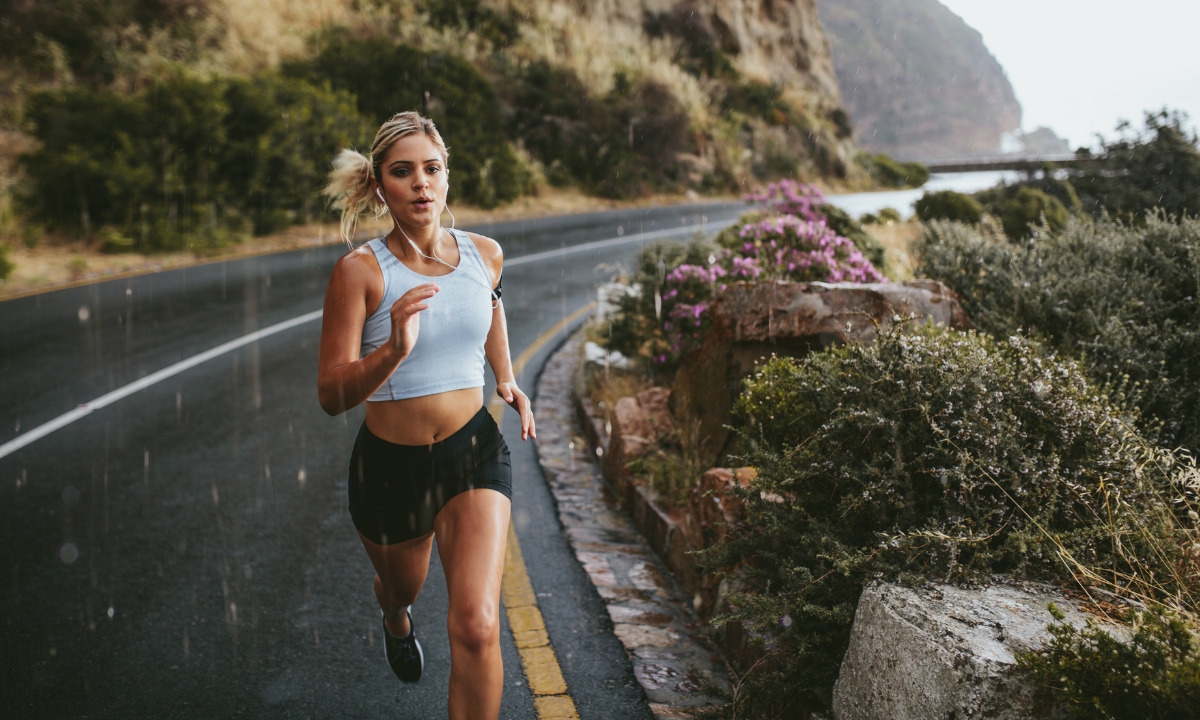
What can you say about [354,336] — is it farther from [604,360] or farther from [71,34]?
[71,34]

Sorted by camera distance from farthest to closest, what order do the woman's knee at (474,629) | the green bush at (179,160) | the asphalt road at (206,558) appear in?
the green bush at (179,160)
the asphalt road at (206,558)
the woman's knee at (474,629)

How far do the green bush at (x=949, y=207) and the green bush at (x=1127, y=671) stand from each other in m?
14.1

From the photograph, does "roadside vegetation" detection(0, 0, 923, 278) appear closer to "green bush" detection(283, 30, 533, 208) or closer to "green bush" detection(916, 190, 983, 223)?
"green bush" detection(283, 30, 533, 208)

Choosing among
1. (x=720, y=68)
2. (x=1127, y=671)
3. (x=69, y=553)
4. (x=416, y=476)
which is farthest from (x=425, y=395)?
(x=720, y=68)

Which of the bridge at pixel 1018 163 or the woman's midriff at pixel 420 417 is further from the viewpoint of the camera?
the bridge at pixel 1018 163

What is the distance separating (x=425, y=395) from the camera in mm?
2814

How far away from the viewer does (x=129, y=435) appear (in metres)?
6.19

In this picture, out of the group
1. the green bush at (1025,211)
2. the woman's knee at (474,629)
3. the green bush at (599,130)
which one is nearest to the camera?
the woman's knee at (474,629)

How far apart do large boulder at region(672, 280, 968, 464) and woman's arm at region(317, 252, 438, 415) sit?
2751 millimetres

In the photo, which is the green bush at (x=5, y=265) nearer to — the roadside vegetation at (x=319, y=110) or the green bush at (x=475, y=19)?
the roadside vegetation at (x=319, y=110)

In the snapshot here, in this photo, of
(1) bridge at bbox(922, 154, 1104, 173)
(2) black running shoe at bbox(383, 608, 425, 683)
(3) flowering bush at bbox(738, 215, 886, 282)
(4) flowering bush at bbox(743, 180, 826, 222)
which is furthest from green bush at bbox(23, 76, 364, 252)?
(1) bridge at bbox(922, 154, 1104, 173)

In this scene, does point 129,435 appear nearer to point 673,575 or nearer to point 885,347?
point 673,575

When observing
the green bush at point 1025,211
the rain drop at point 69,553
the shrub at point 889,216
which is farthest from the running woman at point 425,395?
the shrub at point 889,216

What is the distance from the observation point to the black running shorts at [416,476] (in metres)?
2.87
